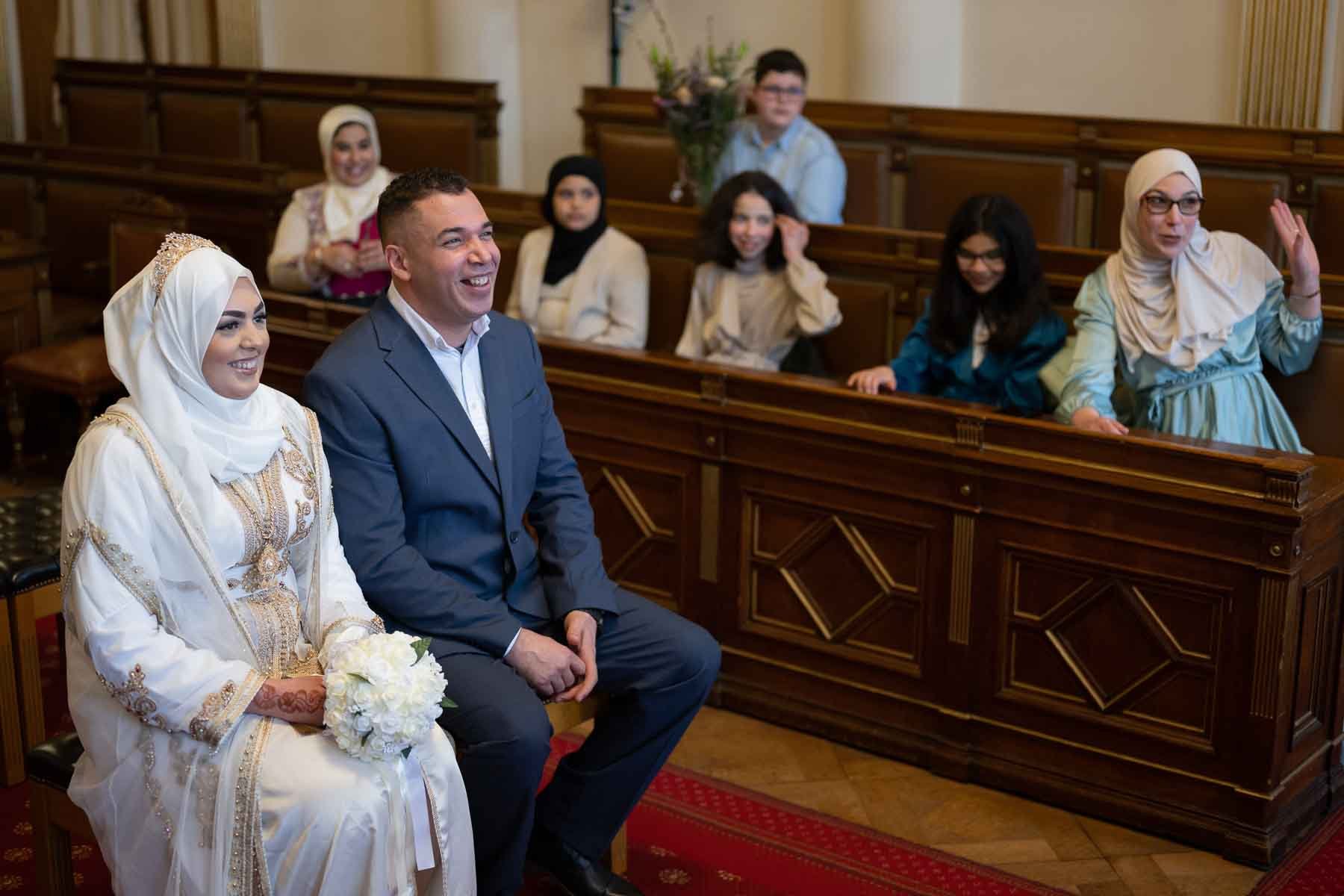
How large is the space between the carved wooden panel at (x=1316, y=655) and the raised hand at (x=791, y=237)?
73.8 inches

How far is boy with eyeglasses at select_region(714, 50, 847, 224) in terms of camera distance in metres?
5.76

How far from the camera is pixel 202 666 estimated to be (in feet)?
8.38

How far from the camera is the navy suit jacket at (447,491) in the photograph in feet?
9.82

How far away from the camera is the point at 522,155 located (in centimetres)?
957

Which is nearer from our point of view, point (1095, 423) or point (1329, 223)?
point (1095, 423)

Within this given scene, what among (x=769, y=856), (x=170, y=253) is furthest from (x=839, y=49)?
(x=170, y=253)

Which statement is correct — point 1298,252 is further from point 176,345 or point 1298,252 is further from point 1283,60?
point 1283,60

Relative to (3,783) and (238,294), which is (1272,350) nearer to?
(238,294)

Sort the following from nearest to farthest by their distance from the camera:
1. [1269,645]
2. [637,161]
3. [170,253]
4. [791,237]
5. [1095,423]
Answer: [170,253], [1269,645], [1095,423], [791,237], [637,161]

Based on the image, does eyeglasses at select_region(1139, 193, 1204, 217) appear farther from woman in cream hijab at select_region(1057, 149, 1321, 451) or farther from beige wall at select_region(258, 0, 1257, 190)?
beige wall at select_region(258, 0, 1257, 190)

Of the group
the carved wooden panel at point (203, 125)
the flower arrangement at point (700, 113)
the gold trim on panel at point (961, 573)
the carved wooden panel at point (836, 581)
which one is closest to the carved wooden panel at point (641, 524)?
the carved wooden panel at point (836, 581)

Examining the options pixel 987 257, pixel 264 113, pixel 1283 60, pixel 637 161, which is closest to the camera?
pixel 987 257

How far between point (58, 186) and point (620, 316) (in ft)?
13.6

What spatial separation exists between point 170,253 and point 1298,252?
2.66 m
